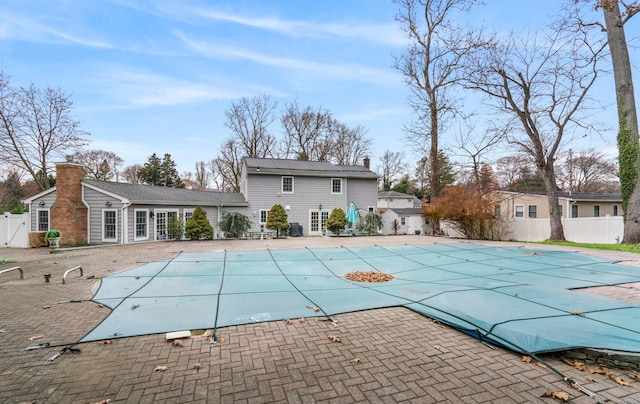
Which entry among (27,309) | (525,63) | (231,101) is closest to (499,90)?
(525,63)

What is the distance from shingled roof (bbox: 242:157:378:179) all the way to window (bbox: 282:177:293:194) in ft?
1.75

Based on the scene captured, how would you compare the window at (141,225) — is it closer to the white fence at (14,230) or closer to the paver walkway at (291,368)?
the white fence at (14,230)

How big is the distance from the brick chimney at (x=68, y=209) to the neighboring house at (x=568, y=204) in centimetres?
2423

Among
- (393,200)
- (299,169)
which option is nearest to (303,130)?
(299,169)

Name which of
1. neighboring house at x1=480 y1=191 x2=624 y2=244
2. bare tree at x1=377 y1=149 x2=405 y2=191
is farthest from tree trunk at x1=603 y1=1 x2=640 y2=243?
bare tree at x1=377 y1=149 x2=405 y2=191

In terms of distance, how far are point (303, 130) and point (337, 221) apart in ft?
50.1

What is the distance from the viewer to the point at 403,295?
5062mm

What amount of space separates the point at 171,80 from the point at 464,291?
14.5m

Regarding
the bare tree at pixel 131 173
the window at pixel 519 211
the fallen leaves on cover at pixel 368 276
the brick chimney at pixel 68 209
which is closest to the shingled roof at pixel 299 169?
the brick chimney at pixel 68 209

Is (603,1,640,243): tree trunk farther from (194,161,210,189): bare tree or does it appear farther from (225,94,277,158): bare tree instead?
(194,161,210,189): bare tree

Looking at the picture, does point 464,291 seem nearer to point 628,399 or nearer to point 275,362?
point 628,399

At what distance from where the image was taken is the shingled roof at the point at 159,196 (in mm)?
14906

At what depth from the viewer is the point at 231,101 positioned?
2922 cm

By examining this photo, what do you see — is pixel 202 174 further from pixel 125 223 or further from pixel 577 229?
pixel 577 229
